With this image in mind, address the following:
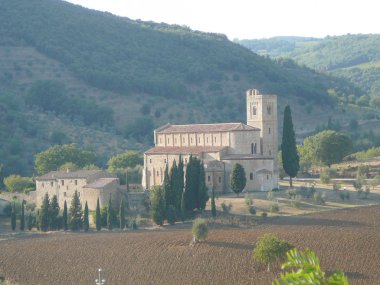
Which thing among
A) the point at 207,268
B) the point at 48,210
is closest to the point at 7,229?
the point at 48,210

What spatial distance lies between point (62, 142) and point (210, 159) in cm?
4845

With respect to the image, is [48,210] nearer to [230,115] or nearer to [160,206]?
[160,206]

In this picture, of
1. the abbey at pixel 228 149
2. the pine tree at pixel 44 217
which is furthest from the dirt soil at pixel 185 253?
the abbey at pixel 228 149

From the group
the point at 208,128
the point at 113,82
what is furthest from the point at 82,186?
the point at 113,82

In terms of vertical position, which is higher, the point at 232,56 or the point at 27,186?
the point at 232,56

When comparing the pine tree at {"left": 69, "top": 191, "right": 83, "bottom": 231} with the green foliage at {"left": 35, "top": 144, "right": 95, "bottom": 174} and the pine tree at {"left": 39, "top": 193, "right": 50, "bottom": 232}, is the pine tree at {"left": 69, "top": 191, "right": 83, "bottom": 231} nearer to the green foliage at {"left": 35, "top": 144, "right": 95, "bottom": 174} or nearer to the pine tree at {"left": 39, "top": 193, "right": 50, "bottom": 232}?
the pine tree at {"left": 39, "top": 193, "right": 50, "bottom": 232}

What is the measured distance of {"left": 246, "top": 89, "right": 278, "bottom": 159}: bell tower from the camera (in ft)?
232

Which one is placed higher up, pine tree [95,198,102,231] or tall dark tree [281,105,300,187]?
tall dark tree [281,105,300,187]

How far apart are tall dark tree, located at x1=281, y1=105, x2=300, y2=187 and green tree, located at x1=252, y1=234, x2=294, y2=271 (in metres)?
21.5

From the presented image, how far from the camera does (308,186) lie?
68.8 meters

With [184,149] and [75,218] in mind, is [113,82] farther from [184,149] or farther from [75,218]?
[75,218]

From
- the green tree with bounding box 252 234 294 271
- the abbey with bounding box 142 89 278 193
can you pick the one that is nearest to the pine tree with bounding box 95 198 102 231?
the abbey with bounding box 142 89 278 193

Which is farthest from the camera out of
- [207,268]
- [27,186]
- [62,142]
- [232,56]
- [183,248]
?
[232,56]

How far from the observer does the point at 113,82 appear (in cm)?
14362
